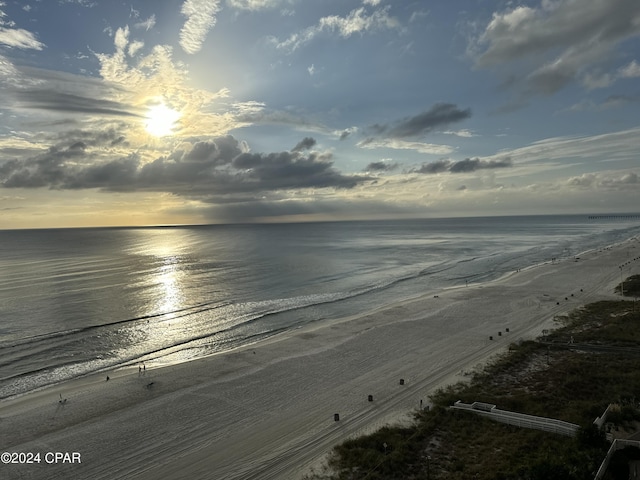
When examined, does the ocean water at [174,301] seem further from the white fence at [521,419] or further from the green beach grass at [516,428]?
the white fence at [521,419]

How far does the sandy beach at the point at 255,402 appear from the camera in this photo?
801 inches

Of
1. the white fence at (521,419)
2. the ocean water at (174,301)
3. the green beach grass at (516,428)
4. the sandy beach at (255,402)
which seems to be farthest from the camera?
the ocean water at (174,301)

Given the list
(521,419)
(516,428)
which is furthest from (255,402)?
(521,419)

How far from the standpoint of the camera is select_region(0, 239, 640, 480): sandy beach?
2034 centimetres

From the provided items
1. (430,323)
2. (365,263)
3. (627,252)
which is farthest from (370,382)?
(627,252)

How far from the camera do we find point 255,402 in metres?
26.9

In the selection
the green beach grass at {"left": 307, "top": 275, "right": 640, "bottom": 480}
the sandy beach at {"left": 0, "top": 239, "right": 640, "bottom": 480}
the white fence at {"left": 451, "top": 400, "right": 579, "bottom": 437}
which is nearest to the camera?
the green beach grass at {"left": 307, "top": 275, "right": 640, "bottom": 480}

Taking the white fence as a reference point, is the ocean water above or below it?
below

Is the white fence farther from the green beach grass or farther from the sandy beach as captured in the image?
the sandy beach

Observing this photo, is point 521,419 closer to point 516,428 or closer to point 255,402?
point 516,428

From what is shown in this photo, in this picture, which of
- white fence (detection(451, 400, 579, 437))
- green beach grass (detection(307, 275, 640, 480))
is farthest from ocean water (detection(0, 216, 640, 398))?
white fence (detection(451, 400, 579, 437))

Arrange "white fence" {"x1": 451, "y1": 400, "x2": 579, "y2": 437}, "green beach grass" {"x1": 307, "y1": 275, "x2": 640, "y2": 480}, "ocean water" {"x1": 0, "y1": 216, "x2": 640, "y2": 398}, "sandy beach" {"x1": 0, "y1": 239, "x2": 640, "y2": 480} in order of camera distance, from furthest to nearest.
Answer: "ocean water" {"x1": 0, "y1": 216, "x2": 640, "y2": 398}, "white fence" {"x1": 451, "y1": 400, "x2": 579, "y2": 437}, "sandy beach" {"x1": 0, "y1": 239, "x2": 640, "y2": 480}, "green beach grass" {"x1": 307, "y1": 275, "x2": 640, "y2": 480}

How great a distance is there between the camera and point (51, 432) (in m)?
23.3

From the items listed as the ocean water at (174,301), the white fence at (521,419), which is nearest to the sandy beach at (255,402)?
the white fence at (521,419)
